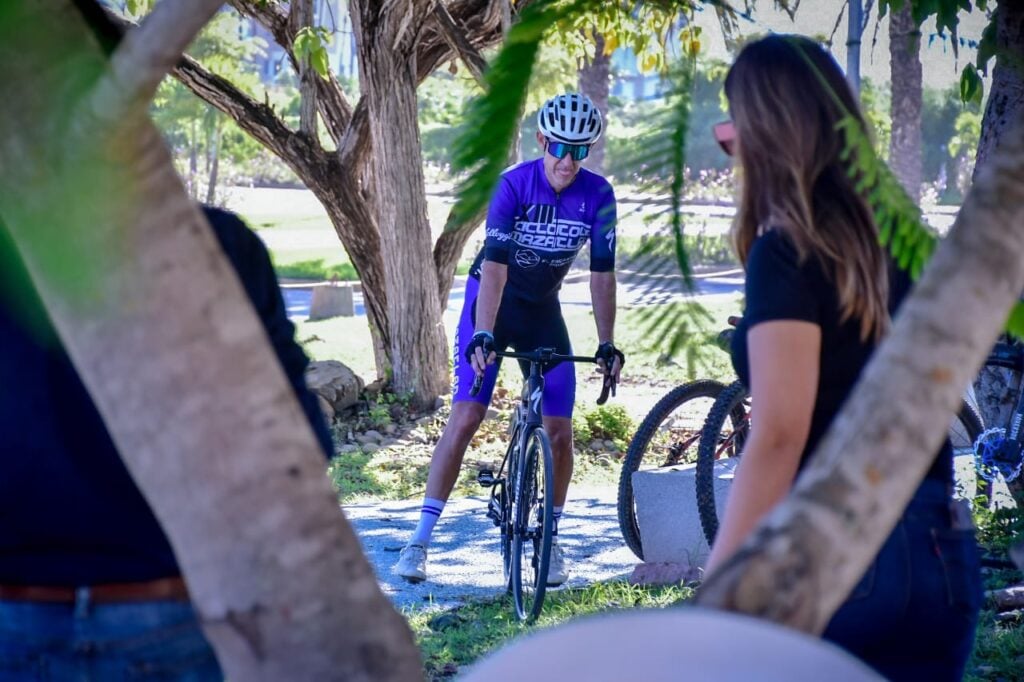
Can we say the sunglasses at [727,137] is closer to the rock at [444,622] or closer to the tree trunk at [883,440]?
the tree trunk at [883,440]

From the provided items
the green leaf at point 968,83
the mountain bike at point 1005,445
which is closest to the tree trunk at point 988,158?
the mountain bike at point 1005,445

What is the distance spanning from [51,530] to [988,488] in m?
6.10

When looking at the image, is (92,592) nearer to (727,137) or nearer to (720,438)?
(727,137)

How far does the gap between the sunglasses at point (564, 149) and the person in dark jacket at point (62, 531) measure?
13.1ft

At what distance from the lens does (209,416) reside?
1.24 meters

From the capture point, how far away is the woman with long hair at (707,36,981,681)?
7.13 ft

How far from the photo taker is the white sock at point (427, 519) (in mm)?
6461

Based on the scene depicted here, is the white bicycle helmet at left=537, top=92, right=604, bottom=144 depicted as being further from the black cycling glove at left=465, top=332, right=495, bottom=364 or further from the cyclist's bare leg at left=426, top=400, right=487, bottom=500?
the cyclist's bare leg at left=426, top=400, right=487, bottom=500

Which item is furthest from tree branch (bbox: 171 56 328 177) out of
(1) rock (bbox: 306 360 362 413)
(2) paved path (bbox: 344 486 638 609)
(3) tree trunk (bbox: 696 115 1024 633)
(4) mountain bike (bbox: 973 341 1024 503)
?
(3) tree trunk (bbox: 696 115 1024 633)

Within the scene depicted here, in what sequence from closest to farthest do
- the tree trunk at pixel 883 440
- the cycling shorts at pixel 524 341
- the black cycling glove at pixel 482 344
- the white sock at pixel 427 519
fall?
the tree trunk at pixel 883 440
the black cycling glove at pixel 482 344
the cycling shorts at pixel 524 341
the white sock at pixel 427 519

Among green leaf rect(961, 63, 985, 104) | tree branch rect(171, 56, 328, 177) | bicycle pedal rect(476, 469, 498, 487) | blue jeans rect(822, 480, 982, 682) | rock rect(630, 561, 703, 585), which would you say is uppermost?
tree branch rect(171, 56, 328, 177)

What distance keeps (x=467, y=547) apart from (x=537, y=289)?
6.60ft

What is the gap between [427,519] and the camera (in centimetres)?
650

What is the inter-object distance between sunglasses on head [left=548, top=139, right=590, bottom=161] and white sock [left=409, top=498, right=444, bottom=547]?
178 centimetres
